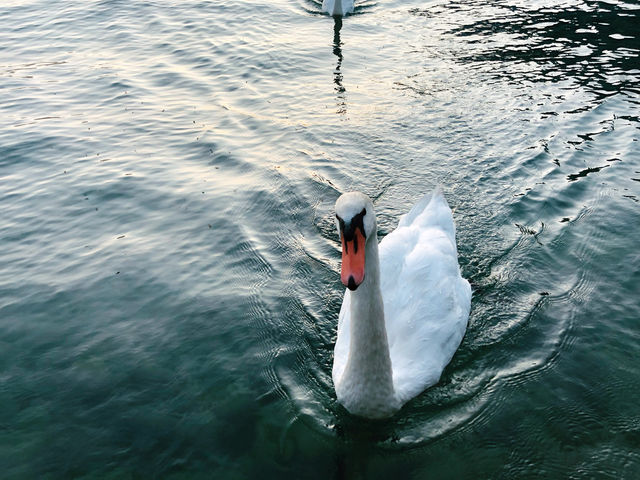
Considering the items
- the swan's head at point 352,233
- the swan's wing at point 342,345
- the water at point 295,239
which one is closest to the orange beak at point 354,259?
the swan's head at point 352,233

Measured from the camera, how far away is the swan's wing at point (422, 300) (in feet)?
20.9

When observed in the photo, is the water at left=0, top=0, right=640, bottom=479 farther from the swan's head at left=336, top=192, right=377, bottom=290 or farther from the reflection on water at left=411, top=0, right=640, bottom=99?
the swan's head at left=336, top=192, right=377, bottom=290

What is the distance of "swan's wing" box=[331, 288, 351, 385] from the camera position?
20.9 ft

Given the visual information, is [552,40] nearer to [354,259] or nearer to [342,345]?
[342,345]

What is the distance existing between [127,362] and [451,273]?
392cm

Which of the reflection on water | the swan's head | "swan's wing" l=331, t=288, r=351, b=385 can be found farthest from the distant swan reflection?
the swan's head

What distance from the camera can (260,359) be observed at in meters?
7.10

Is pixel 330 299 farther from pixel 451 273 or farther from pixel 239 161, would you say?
pixel 239 161

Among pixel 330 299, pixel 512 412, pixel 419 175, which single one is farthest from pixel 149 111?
pixel 512 412

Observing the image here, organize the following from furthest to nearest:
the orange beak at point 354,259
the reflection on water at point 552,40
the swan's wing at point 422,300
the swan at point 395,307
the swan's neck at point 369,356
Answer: the reflection on water at point 552,40 < the swan's wing at point 422,300 < the swan's neck at point 369,356 < the swan at point 395,307 < the orange beak at point 354,259

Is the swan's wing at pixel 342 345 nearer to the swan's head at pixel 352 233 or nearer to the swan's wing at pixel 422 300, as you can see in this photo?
the swan's wing at pixel 422 300

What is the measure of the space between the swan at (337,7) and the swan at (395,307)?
12318 millimetres

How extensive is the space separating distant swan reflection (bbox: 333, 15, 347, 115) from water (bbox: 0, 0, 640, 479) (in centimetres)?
7

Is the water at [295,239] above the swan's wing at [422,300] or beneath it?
beneath
